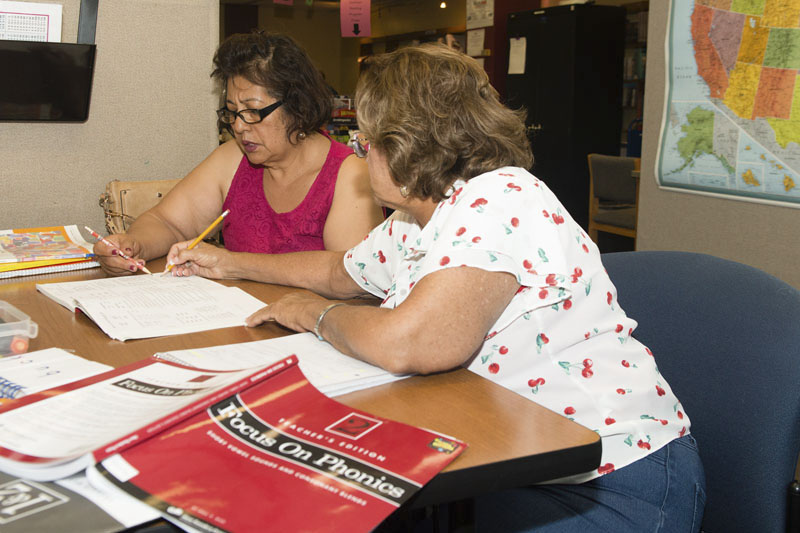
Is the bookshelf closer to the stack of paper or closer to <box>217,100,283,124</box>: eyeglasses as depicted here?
<box>217,100,283,124</box>: eyeglasses

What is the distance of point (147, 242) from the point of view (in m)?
1.94

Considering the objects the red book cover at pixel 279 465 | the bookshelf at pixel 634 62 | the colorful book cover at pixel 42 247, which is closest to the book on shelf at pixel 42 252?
the colorful book cover at pixel 42 247

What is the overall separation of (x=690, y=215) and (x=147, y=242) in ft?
7.16

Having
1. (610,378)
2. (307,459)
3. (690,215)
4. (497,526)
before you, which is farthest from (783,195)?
(307,459)

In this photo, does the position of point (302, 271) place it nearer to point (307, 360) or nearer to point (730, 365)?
point (307, 360)

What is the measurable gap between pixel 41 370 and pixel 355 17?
10.2 feet

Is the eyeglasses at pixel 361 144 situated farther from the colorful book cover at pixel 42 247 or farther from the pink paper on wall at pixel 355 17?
the pink paper on wall at pixel 355 17

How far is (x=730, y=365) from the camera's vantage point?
118cm

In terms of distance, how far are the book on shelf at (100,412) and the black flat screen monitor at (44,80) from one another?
141 centimetres

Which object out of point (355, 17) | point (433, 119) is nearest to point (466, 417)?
point (433, 119)

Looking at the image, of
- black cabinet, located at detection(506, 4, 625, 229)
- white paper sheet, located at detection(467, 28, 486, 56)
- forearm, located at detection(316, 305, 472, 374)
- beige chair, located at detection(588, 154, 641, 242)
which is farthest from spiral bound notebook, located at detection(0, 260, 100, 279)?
white paper sheet, located at detection(467, 28, 486, 56)

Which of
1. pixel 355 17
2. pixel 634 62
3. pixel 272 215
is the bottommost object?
pixel 272 215

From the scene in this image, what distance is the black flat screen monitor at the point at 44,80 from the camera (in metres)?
2.01

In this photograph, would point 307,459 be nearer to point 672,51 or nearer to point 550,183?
point 672,51
